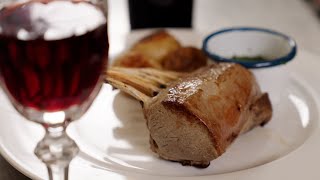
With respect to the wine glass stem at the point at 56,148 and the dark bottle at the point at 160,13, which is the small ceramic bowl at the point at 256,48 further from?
the wine glass stem at the point at 56,148

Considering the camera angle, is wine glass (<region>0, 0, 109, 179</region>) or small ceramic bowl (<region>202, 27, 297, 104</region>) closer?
wine glass (<region>0, 0, 109, 179</region>)

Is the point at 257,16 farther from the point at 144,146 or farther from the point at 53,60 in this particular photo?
the point at 53,60

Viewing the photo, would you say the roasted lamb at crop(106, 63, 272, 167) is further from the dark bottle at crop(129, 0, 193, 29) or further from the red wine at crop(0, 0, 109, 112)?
the dark bottle at crop(129, 0, 193, 29)

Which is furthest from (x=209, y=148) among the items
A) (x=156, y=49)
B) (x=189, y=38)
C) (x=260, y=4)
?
(x=260, y=4)

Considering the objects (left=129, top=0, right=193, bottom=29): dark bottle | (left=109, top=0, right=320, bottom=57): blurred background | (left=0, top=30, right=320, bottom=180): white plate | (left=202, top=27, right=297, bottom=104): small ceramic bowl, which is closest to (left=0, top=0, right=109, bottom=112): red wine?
(left=0, top=30, right=320, bottom=180): white plate

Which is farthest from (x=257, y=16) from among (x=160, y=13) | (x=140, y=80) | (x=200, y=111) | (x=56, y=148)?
(x=56, y=148)

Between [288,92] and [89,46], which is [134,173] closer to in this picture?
[89,46]

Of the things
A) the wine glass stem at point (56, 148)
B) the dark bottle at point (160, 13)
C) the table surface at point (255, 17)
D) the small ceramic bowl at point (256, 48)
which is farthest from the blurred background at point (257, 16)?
the wine glass stem at point (56, 148)
